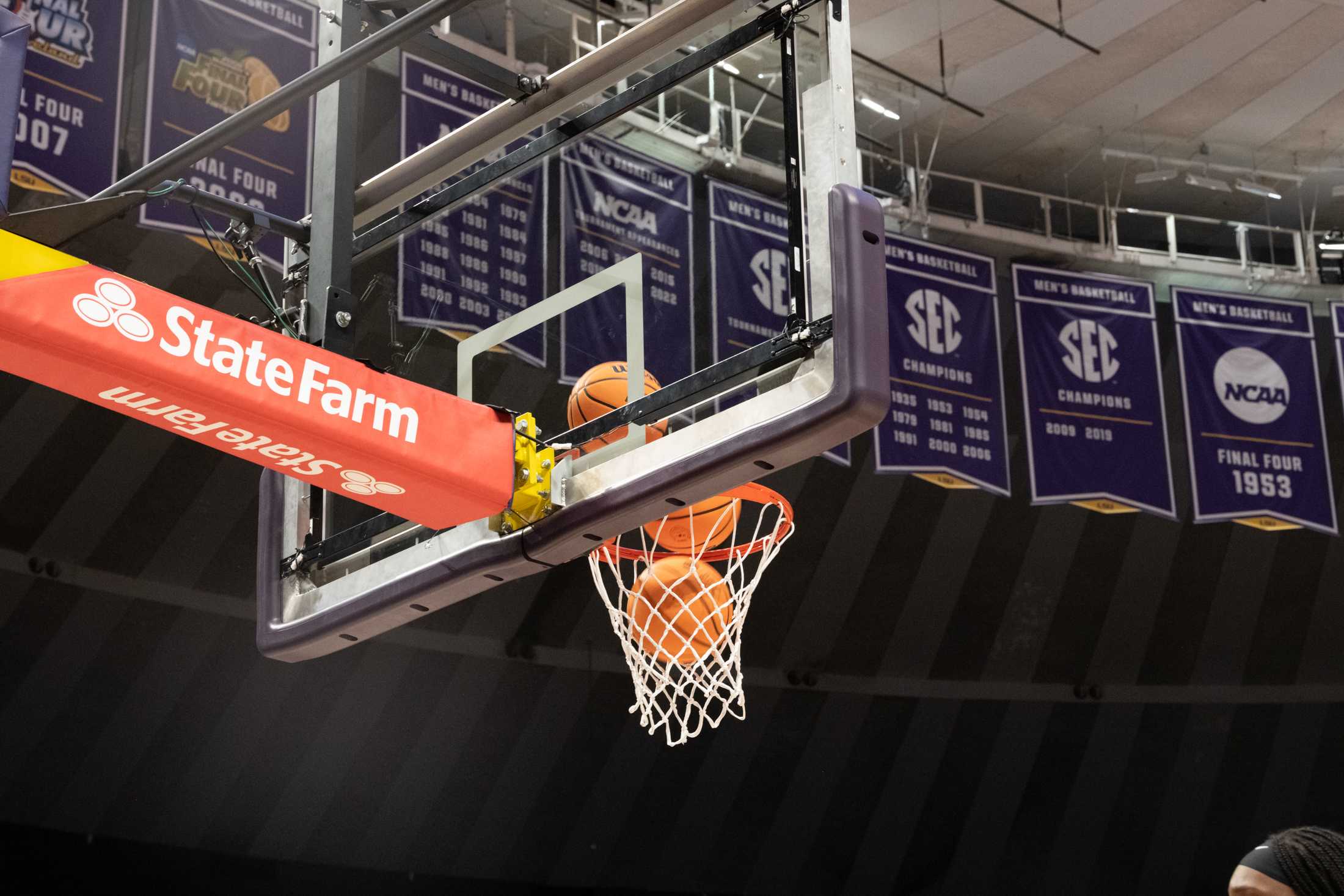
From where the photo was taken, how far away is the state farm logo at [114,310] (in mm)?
2721

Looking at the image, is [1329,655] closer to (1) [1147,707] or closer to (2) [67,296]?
(1) [1147,707]

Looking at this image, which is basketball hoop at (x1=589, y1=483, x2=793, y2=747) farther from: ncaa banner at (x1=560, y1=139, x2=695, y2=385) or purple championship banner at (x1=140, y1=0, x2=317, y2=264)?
purple championship banner at (x1=140, y1=0, x2=317, y2=264)

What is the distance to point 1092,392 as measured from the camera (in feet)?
36.0

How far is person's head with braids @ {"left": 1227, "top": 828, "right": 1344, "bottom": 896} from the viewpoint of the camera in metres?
1.90

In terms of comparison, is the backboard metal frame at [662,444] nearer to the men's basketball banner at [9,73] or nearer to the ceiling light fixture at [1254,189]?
the men's basketball banner at [9,73]

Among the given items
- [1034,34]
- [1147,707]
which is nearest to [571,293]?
[1034,34]

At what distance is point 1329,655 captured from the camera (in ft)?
43.7

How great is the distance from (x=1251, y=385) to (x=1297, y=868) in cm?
1012

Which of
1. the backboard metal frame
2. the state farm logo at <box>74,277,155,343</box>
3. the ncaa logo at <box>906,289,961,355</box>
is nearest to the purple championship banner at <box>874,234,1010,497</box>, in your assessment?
the ncaa logo at <box>906,289,961,355</box>

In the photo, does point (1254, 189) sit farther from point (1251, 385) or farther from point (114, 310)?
point (114, 310)

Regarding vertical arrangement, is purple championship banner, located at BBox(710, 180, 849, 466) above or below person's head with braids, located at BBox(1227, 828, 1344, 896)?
Result: above

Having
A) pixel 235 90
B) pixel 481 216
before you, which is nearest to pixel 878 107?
pixel 481 216

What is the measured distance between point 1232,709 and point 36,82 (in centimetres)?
1076

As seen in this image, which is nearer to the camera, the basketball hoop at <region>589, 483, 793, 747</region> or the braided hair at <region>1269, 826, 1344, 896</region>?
the braided hair at <region>1269, 826, 1344, 896</region>
